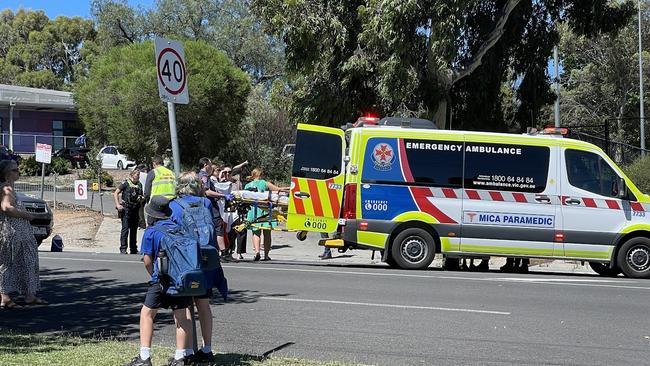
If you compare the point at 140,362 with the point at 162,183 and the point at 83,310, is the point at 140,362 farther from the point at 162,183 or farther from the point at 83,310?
the point at 162,183

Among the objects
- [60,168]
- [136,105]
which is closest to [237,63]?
[60,168]

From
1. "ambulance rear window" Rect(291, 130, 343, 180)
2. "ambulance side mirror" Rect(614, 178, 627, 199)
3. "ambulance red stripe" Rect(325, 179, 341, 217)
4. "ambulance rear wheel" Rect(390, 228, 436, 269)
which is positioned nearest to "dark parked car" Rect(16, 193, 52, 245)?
"ambulance rear window" Rect(291, 130, 343, 180)

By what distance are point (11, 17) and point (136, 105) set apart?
2072 inches

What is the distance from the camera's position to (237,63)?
48375mm

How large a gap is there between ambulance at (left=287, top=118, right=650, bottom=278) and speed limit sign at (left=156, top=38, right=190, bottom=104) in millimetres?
6004

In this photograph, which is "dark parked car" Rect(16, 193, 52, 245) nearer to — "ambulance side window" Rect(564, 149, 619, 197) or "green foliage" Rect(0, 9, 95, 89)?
"ambulance side window" Rect(564, 149, 619, 197)

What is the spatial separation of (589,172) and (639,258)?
1.73 meters

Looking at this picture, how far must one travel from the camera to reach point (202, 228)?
242 inches

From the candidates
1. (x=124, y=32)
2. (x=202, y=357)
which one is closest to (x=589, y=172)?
(x=202, y=357)

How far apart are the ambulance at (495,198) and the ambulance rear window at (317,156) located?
1.10 ft

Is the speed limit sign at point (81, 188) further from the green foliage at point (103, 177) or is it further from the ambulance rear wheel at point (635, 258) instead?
the ambulance rear wheel at point (635, 258)

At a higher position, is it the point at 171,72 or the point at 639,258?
the point at 171,72

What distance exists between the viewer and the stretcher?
14617 mm

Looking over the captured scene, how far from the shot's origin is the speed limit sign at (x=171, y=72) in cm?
779
